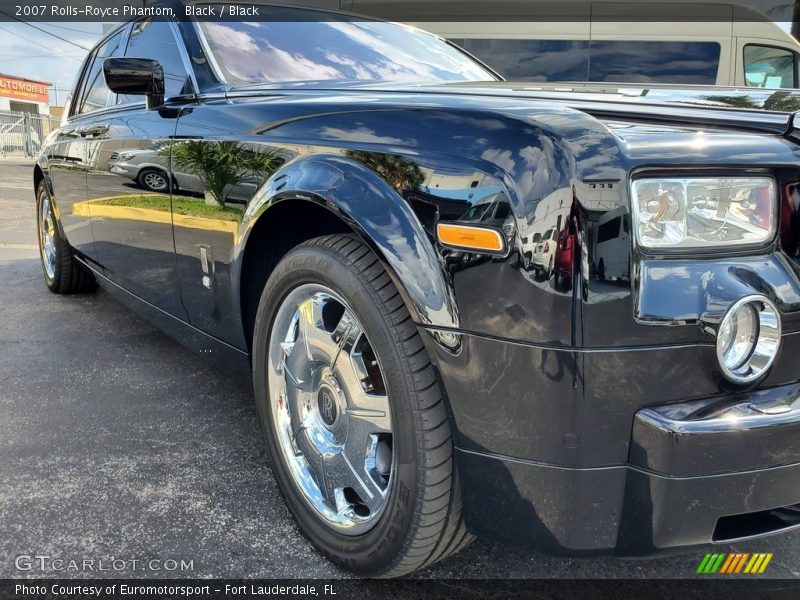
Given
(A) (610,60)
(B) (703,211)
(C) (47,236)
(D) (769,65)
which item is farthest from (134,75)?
(D) (769,65)

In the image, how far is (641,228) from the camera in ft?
4.06

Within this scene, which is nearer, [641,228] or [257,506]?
[641,228]

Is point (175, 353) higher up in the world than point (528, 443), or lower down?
lower down

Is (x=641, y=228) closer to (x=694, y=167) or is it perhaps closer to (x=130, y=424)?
(x=694, y=167)

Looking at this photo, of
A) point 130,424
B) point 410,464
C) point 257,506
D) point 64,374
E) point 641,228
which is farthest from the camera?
point 64,374

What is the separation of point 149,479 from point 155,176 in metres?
1.09

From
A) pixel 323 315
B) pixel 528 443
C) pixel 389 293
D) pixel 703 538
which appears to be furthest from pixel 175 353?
pixel 703 538

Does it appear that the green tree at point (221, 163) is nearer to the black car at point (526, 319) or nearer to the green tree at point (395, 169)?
the black car at point (526, 319)

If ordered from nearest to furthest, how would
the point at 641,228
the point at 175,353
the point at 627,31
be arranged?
the point at 641,228 < the point at 175,353 < the point at 627,31

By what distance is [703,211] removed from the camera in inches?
50.1

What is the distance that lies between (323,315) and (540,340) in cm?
74

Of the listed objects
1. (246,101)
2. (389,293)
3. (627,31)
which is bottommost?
(389,293)

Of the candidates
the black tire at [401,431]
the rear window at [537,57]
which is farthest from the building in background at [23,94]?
the black tire at [401,431]
